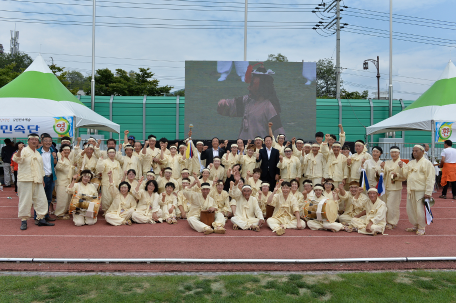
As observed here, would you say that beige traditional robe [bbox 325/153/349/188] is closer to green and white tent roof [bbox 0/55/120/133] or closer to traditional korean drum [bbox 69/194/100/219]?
traditional korean drum [bbox 69/194/100/219]

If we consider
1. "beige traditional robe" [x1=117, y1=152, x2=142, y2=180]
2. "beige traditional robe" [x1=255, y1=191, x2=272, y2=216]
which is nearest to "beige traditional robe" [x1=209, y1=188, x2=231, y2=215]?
"beige traditional robe" [x1=255, y1=191, x2=272, y2=216]

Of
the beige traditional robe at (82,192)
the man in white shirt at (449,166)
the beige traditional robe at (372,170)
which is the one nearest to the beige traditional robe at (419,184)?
the beige traditional robe at (372,170)

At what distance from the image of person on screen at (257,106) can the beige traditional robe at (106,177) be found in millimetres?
7510

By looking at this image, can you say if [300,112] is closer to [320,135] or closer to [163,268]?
[320,135]

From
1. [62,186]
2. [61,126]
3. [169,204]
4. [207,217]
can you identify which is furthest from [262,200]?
[61,126]

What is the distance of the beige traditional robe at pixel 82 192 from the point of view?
7.32 m

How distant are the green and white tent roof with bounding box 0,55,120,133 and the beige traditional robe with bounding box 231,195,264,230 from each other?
20.4 feet

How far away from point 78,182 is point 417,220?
6990 mm

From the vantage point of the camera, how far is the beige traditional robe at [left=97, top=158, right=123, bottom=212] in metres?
8.06

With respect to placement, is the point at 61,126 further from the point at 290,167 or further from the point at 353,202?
the point at 353,202

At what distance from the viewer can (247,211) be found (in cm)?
732

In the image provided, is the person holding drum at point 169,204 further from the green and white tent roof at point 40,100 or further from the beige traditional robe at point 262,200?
the green and white tent roof at point 40,100

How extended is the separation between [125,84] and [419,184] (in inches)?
1036

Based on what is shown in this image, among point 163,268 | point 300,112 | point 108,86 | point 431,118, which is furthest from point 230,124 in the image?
point 108,86
